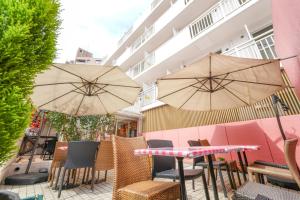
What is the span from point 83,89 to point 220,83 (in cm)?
372

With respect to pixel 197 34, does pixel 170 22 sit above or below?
above

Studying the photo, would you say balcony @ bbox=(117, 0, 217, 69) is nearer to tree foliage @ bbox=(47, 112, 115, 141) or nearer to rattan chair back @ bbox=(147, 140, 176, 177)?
tree foliage @ bbox=(47, 112, 115, 141)

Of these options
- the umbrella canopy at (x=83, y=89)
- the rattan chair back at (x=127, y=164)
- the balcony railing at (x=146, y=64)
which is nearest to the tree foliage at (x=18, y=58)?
the rattan chair back at (x=127, y=164)

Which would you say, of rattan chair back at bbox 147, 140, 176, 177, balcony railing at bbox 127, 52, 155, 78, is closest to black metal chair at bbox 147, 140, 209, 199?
rattan chair back at bbox 147, 140, 176, 177

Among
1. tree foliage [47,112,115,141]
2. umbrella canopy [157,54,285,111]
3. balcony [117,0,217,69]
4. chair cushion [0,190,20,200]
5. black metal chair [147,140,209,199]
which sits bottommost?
chair cushion [0,190,20,200]

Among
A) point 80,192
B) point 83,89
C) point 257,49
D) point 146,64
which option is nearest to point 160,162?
point 80,192

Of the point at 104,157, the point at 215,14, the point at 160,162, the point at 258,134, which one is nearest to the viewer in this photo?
the point at 160,162

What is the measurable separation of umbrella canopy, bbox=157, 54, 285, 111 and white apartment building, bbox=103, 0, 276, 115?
6.86ft

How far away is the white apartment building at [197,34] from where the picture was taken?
5.73 meters

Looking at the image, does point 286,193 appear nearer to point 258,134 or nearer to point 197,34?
point 258,134

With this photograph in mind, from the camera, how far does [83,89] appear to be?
416cm

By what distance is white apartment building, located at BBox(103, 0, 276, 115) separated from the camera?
18.8 ft

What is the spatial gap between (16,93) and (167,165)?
2.31 meters

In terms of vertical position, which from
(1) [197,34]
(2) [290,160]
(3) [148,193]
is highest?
(1) [197,34]
